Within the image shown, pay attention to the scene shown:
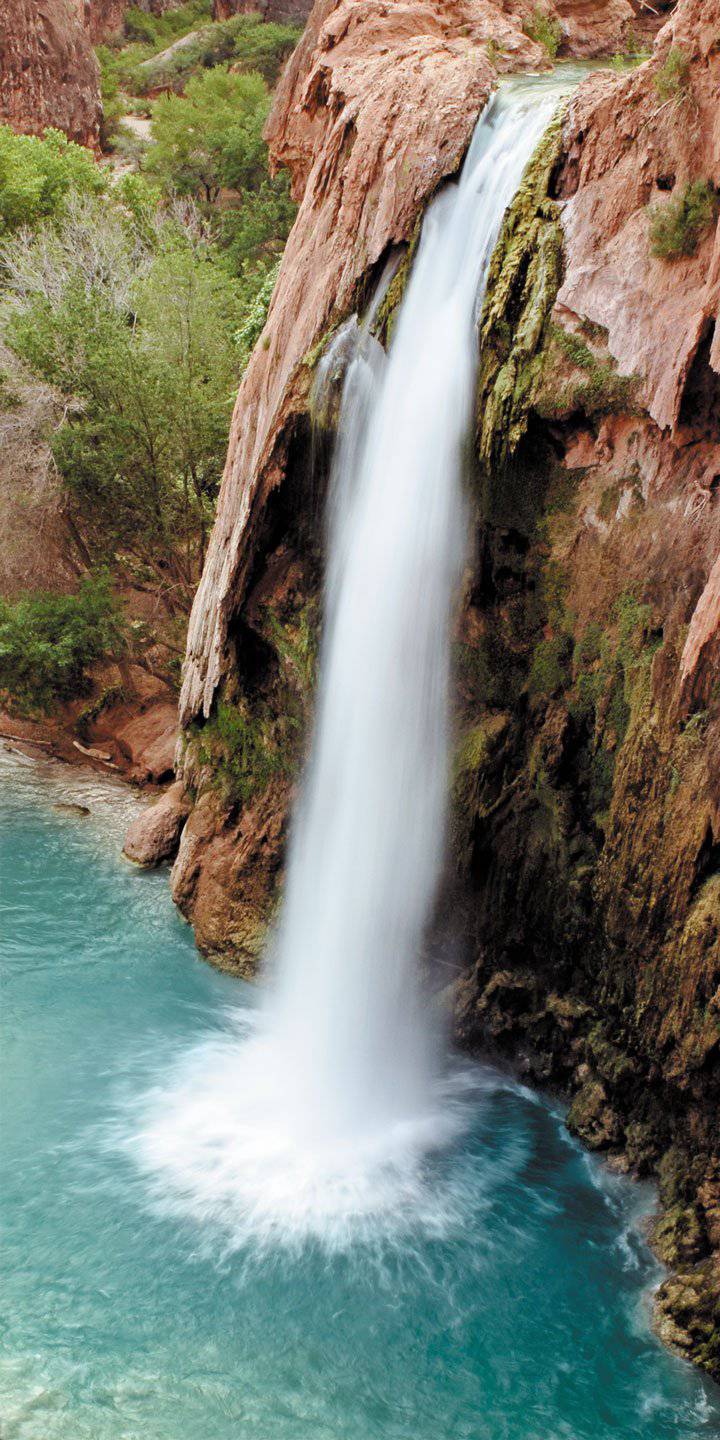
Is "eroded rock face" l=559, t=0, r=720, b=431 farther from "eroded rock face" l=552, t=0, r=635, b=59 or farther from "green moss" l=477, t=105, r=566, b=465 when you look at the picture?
"eroded rock face" l=552, t=0, r=635, b=59

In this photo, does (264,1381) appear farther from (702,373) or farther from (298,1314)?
(702,373)

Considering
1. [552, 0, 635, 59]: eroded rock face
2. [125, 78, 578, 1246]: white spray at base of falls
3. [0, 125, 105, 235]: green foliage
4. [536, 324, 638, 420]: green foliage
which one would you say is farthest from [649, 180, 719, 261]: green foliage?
[0, 125, 105, 235]: green foliage

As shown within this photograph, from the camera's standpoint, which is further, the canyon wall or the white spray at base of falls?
the white spray at base of falls

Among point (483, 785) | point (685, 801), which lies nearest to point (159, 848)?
point (483, 785)

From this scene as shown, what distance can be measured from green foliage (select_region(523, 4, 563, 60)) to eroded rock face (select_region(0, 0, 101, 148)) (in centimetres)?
3344

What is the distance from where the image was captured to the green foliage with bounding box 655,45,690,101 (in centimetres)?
822

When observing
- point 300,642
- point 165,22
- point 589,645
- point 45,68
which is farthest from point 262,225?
point 165,22

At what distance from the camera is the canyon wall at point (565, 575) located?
27.6 ft

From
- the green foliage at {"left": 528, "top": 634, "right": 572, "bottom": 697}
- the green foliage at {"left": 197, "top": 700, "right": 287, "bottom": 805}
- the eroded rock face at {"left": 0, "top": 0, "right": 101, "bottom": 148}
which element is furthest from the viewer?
the eroded rock face at {"left": 0, "top": 0, "right": 101, "bottom": 148}

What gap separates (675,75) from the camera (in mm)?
8273

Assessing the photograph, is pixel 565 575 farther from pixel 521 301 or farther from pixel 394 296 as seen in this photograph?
pixel 394 296

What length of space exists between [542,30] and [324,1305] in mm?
15540

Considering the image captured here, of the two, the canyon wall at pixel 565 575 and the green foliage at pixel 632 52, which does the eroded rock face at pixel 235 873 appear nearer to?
the canyon wall at pixel 565 575

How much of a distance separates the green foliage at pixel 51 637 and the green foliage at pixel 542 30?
1146 cm
